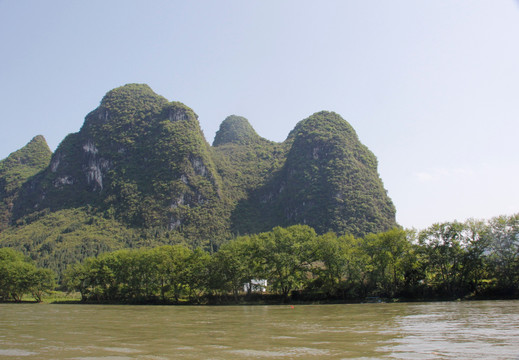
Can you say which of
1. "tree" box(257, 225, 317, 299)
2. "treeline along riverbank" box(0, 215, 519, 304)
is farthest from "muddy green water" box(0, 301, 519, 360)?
"tree" box(257, 225, 317, 299)

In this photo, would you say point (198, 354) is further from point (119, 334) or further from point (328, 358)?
point (119, 334)

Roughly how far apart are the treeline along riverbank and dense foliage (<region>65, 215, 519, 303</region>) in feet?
0.43

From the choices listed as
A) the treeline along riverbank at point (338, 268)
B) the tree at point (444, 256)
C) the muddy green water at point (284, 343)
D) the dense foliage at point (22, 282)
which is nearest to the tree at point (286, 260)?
the treeline along riverbank at point (338, 268)

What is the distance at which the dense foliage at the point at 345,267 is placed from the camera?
55.2 meters

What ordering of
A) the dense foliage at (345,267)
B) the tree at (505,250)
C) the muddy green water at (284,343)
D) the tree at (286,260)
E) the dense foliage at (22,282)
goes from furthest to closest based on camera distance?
1. the dense foliage at (22,282)
2. the tree at (286,260)
3. the dense foliage at (345,267)
4. the tree at (505,250)
5. the muddy green water at (284,343)

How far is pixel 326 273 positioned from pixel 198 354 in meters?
48.0

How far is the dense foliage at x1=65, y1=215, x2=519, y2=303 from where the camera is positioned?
181 feet

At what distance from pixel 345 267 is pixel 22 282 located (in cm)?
6269

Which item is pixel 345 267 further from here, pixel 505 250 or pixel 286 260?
pixel 505 250

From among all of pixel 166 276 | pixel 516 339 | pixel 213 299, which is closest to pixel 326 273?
pixel 213 299

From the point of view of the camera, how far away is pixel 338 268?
60250 millimetres

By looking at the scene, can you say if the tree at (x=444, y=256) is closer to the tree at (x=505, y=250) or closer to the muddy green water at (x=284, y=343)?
the tree at (x=505, y=250)

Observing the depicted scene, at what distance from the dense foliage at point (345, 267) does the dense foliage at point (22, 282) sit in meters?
19.0

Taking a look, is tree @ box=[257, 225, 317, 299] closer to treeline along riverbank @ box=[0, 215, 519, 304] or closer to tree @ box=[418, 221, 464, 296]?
treeline along riverbank @ box=[0, 215, 519, 304]
